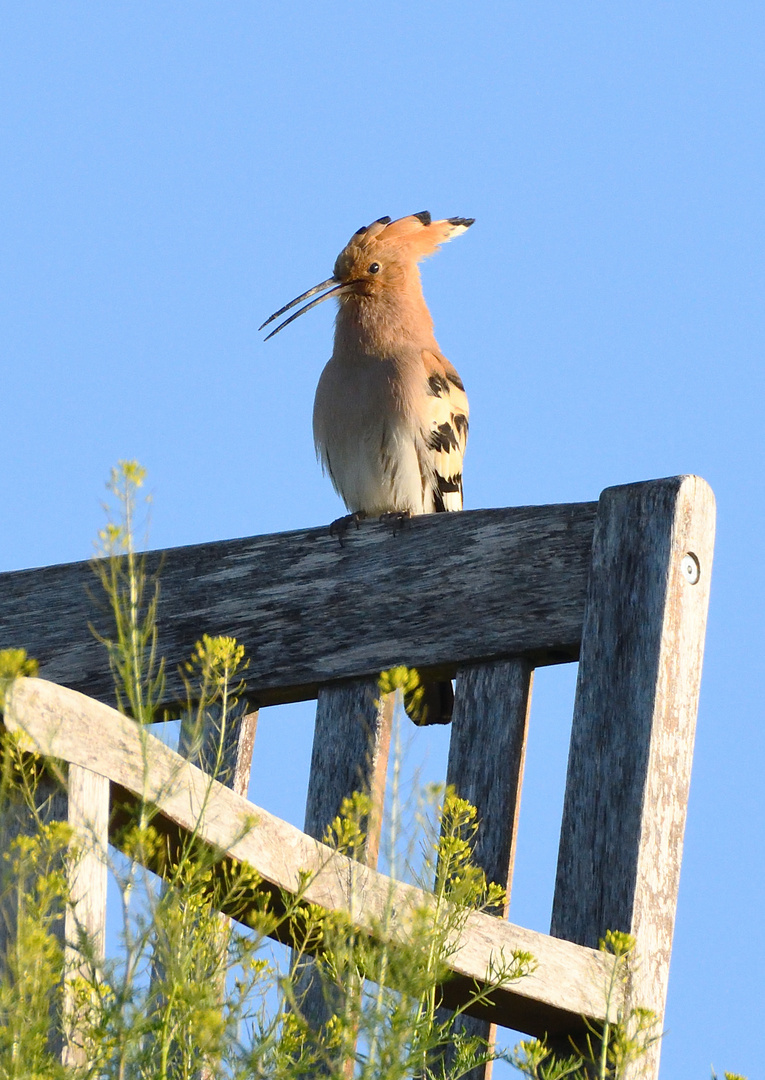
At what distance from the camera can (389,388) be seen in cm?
503

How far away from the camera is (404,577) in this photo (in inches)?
129

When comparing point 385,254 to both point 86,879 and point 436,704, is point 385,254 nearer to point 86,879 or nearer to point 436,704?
point 436,704

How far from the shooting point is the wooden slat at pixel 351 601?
10.2 feet

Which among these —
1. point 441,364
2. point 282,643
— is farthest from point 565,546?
point 441,364

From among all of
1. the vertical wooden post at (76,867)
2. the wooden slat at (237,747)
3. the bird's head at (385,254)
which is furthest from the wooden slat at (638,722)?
the bird's head at (385,254)

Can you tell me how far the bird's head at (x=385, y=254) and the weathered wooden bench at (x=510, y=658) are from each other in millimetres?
2233

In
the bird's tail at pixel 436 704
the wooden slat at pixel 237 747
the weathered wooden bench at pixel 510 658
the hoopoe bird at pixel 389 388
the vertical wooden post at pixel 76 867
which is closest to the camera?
the vertical wooden post at pixel 76 867

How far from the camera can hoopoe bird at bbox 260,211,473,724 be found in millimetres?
5012

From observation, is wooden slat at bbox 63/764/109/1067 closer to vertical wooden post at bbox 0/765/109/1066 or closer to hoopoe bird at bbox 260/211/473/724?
vertical wooden post at bbox 0/765/109/1066


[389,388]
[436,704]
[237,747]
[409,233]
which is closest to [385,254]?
→ [409,233]

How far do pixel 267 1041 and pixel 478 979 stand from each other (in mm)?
535

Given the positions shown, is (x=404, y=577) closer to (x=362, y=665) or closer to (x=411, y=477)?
(x=362, y=665)

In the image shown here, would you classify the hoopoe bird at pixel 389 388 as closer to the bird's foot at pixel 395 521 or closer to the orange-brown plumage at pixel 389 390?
the orange-brown plumage at pixel 389 390

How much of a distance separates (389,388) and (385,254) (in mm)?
772
